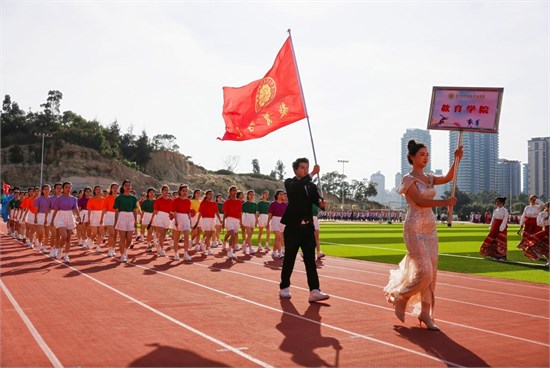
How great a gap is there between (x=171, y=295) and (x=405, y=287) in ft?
12.9

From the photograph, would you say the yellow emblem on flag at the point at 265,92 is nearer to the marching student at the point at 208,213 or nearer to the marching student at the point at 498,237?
the marching student at the point at 208,213

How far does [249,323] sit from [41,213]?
13610mm

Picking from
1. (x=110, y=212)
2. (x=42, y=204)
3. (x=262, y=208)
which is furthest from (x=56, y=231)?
(x=262, y=208)

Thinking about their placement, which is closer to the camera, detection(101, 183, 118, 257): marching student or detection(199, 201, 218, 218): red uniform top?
detection(101, 183, 118, 257): marching student

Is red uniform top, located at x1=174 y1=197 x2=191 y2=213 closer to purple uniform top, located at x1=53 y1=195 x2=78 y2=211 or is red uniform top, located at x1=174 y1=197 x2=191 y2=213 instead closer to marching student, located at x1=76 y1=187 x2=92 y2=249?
purple uniform top, located at x1=53 y1=195 x2=78 y2=211

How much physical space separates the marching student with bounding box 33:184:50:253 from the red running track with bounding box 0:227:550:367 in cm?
505

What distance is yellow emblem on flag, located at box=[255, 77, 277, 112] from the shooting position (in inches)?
519

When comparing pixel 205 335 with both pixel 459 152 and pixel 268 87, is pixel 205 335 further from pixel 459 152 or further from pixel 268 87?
pixel 268 87

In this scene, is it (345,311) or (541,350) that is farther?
(345,311)

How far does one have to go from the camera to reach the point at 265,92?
13.4m

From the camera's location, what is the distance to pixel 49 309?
25.5ft

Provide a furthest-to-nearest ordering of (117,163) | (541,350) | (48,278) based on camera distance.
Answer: (117,163)
(48,278)
(541,350)

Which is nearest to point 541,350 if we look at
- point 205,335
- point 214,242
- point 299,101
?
point 205,335

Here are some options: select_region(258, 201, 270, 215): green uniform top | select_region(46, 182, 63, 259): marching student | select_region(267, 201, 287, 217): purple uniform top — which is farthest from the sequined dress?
select_region(258, 201, 270, 215): green uniform top
